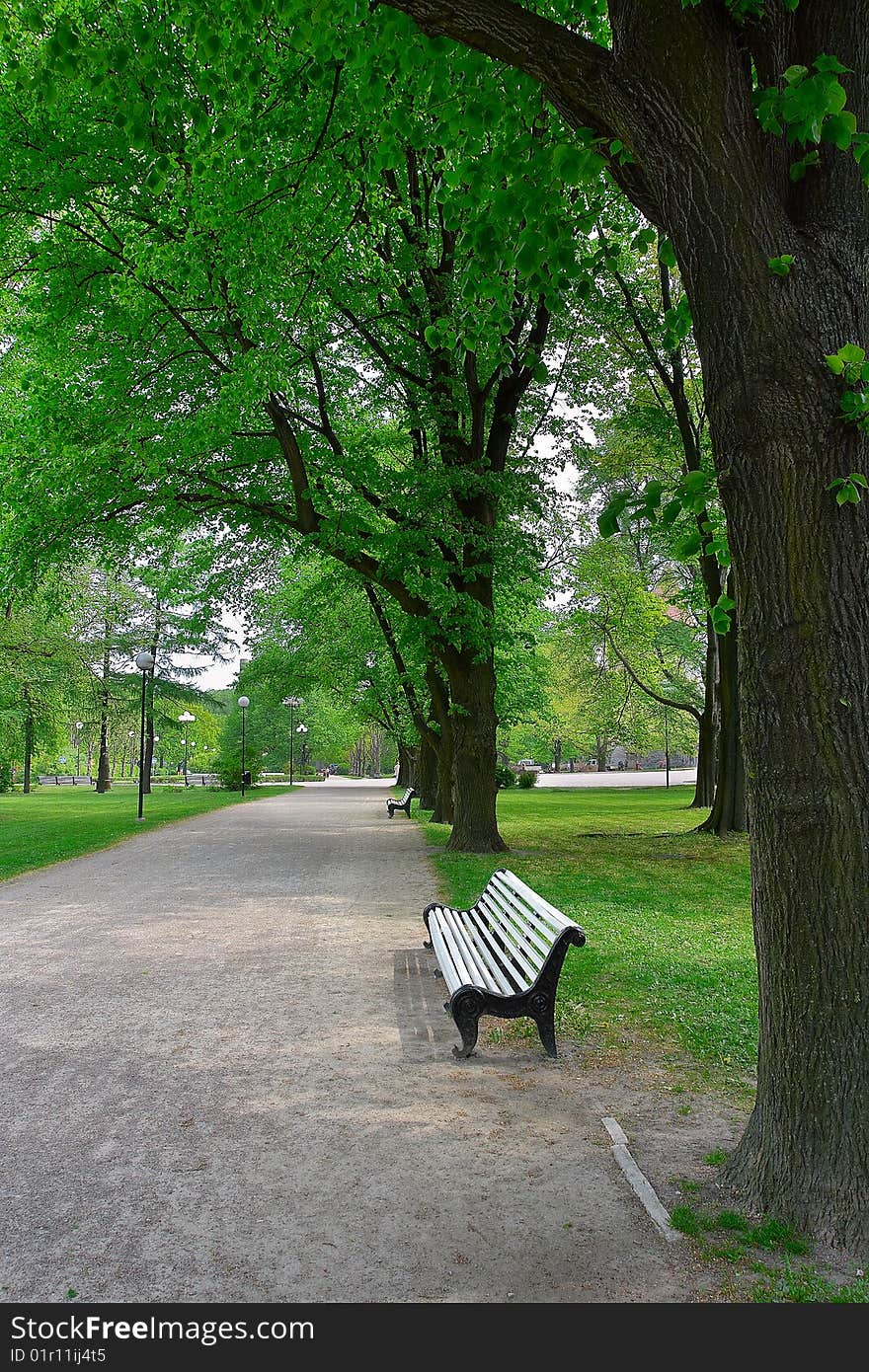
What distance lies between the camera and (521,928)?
625cm

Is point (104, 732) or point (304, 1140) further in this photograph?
point (104, 732)

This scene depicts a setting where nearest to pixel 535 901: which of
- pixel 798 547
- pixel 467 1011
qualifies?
pixel 467 1011

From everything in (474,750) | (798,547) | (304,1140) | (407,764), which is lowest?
(304,1140)

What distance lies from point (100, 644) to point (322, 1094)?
27.1 m

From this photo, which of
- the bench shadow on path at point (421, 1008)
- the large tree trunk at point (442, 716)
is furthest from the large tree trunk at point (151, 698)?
the bench shadow on path at point (421, 1008)

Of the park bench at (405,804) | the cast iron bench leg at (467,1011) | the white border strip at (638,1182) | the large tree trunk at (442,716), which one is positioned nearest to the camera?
the white border strip at (638,1182)

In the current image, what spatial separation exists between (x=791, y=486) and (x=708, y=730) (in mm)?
24269

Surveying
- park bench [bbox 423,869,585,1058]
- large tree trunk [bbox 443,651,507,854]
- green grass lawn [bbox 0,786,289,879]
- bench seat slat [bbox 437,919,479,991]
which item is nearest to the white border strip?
park bench [bbox 423,869,585,1058]

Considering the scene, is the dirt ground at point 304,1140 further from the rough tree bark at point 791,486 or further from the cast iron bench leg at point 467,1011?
the rough tree bark at point 791,486

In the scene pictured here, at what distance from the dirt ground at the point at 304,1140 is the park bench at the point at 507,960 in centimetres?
30

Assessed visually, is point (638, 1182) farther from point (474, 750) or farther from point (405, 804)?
point (405, 804)

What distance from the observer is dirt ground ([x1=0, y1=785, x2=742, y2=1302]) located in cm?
316

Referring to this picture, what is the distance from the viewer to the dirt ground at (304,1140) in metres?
3.16
